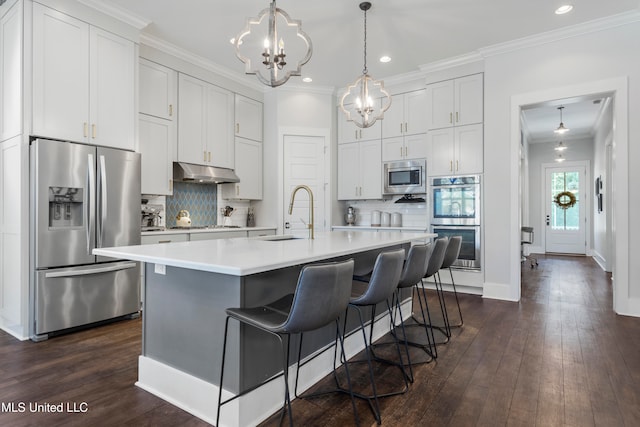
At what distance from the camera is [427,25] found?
3.83 meters

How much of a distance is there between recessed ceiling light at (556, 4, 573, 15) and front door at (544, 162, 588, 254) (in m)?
6.92

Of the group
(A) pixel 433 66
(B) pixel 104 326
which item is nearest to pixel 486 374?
(B) pixel 104 326

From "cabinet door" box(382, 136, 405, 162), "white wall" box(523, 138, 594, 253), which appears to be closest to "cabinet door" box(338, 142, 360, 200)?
"cabinet door" box(382, 136, 405, 162)

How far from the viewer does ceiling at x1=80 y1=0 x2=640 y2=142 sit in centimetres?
343

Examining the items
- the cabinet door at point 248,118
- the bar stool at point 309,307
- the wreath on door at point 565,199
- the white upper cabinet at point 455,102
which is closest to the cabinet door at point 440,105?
the white upper cabinet at point 455,102

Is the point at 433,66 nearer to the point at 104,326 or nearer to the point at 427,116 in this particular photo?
the point at 427,116

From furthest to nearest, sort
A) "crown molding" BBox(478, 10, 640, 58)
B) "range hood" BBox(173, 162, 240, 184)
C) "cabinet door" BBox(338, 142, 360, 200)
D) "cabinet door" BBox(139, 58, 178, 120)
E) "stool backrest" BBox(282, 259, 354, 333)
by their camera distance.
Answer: "cabinet door" BBox(338, 142, 360, 200), "range hood" BBox(173, 162, 240, 184), "cabinet door" BBox(139, 58, 178, 120), "crown molding" BBox(478, 10, 640, 58), "stool backrest" BBox(282, 259, 354, 333)

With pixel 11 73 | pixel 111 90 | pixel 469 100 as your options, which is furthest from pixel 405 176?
pixel 11 73

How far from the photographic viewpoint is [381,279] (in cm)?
199

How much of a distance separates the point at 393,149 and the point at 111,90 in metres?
3.70

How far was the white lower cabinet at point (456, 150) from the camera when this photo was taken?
15.0 feet

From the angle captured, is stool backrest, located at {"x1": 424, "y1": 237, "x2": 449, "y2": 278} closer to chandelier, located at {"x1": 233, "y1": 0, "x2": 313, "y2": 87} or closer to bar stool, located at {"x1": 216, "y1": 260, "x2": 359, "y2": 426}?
bar stool, located at {"x1": 216, "y1": 260, "x2": 359, "y2": 426}

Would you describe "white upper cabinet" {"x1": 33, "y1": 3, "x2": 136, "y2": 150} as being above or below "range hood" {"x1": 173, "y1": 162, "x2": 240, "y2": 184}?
above

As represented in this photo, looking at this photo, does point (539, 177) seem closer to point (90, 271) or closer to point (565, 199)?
point (565, 199)
